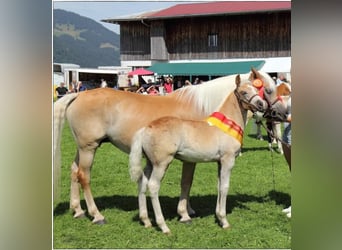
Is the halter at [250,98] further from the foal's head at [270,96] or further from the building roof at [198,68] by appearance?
the building roof at [198,68]

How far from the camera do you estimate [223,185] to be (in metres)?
3.26

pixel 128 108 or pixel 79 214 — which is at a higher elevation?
pixel 128 108

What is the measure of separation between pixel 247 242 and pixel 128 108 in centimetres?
132

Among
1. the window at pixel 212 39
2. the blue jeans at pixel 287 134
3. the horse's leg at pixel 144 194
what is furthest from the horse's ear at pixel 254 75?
the horse's leg at pixel 144 194

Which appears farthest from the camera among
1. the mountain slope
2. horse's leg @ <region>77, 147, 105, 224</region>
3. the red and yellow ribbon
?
horse's leg @ <region>77, 147, 105, 224</region>

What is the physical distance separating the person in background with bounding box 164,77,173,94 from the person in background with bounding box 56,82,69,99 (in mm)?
809

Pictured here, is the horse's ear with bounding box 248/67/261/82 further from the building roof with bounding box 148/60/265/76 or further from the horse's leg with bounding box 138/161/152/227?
the horse's leg with bounding box 138/161/152/227

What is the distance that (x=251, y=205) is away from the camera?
385 centimetres

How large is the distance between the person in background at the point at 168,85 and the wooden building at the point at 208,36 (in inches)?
3.2

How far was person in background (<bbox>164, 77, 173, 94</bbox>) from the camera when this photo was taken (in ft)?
12.0

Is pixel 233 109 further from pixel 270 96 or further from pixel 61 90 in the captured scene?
pixel 61 90

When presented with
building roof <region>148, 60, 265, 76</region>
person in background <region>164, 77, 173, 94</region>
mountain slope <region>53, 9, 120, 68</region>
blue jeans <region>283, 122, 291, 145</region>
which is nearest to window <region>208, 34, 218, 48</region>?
building roof <region>148, 60, 265, 76</region>
